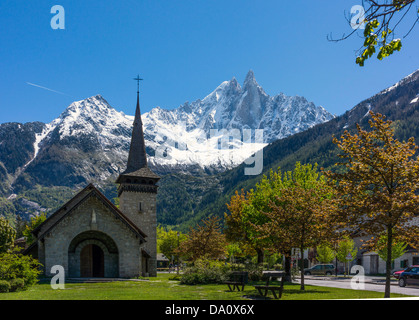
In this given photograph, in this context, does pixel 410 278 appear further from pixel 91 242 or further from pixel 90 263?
pixel 90 263

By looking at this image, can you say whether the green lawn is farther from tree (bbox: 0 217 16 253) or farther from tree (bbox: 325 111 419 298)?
tree (bbox: 0 217 16 253)

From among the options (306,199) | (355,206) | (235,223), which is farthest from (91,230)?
(355,206)

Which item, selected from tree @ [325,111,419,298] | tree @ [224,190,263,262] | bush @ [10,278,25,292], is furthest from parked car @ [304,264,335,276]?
Answer: bush @ [10,278,25,292]

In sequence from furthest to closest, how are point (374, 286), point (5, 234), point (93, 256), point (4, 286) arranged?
point (5, 234), point (93, 256), point (374, 286), point (4, 286)

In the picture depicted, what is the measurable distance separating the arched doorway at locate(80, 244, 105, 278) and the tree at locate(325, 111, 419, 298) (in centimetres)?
2663

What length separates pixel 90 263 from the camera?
37.9 meters

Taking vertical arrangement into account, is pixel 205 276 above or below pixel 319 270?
above

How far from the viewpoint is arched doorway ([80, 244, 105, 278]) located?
37.6 meters

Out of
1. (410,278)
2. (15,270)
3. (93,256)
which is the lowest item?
(93,256)

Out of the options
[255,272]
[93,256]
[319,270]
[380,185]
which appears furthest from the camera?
[319,270]

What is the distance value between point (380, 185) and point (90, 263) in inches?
1130

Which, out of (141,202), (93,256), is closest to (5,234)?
(141,202)

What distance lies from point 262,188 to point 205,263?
8.91 m
